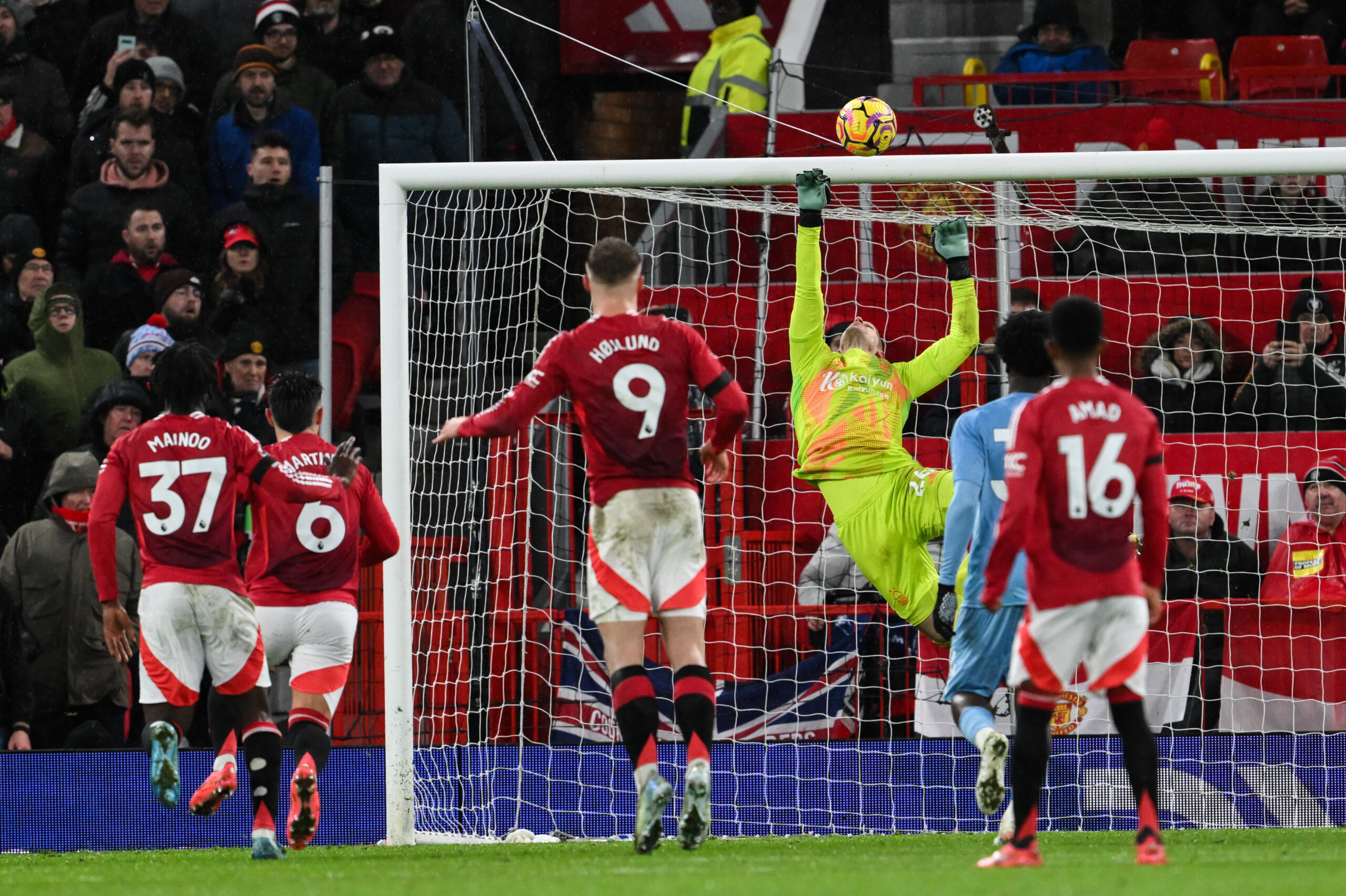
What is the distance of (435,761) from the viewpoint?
8.53m

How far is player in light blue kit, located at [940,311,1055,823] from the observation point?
20.8 feet

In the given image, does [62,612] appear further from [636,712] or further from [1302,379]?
[1302,379]

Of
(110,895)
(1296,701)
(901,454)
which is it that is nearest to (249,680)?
(110,895)

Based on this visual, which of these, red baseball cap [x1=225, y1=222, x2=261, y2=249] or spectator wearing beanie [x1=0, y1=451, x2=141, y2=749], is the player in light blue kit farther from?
red baseball cap [x1=225, y1=222, x2=261, y2=249]

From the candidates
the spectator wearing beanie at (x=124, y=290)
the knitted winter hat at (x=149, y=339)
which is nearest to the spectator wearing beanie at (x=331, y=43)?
the spectator wearing beanie at (x=124, y=290)

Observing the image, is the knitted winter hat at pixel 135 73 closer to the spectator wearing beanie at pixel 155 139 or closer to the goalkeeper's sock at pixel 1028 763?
the spectator wearing beanie at pixel 155 139

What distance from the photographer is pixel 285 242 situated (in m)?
11.4

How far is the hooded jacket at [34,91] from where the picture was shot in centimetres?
1238

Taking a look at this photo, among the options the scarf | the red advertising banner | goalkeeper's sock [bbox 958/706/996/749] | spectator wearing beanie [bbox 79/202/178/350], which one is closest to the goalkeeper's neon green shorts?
goalkeeper's sock [bbox 958/706/996/749]

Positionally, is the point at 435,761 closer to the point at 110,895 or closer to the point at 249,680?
the point at 249,680

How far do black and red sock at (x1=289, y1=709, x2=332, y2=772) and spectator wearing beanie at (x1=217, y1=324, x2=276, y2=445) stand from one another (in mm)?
3725

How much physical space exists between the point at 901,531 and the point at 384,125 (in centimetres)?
607

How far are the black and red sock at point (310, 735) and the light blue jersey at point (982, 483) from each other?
2.66 meters

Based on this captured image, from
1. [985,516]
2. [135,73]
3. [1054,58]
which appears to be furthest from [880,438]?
[135,73]
